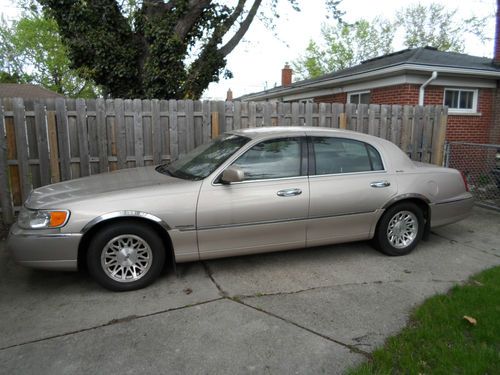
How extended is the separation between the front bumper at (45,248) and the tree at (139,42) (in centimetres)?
680

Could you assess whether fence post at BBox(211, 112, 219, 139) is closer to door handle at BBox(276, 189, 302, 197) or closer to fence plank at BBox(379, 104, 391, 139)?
door handle at BBox(276, 189, 302, 197)

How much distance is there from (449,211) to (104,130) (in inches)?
212

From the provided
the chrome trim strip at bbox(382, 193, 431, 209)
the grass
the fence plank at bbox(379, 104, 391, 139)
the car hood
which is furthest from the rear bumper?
the car hood

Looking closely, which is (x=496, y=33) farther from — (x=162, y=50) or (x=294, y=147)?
(x=294, y=147)

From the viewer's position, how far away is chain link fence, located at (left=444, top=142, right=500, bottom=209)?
7.87m

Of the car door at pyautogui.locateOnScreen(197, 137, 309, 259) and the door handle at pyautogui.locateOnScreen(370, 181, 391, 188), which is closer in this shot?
the car door at pyautogui.locateOnScreen(197, 137, 309, 259)

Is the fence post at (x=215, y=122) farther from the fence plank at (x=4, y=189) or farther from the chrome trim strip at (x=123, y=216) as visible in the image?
the chrome trim strip at (x=123, y=216)

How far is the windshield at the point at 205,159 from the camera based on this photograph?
4.19 metres

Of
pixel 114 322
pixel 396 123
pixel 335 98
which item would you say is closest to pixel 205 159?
pixel 114 322

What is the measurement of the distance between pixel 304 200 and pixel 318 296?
1049 mm

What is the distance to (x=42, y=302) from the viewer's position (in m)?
3.62

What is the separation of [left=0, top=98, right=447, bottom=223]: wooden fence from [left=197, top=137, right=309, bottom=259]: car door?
2.80 meters

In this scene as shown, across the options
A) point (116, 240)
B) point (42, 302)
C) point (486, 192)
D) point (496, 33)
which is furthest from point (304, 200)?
point (496, 33)

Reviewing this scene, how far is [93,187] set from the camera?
13.1 ft
